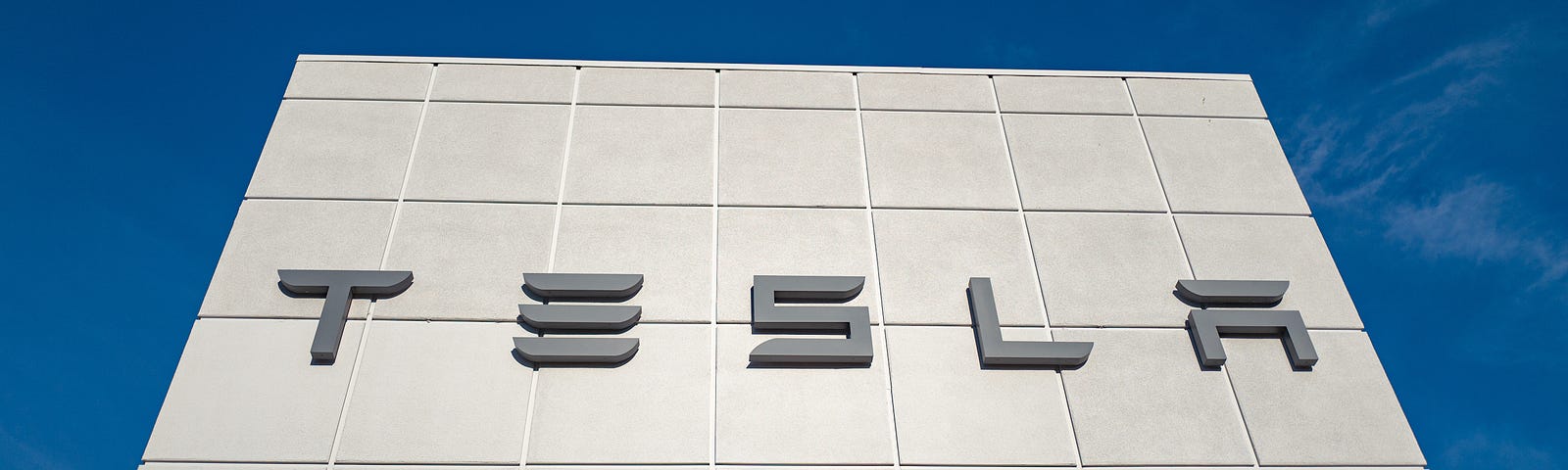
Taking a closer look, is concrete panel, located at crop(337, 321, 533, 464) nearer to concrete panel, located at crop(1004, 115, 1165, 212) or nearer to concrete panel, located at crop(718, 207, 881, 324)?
concrete panel, located at crop(718, 207, 881, 324)

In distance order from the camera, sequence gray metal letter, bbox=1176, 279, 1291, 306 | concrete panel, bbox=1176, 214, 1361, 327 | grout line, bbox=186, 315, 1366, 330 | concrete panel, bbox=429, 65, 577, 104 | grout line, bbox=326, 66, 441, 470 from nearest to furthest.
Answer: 1. grout line, bbox=326, 66, 441, 470
2. grout line, bbox=186, 315, 1366, 330
3. gray metal letter, bbox=1176, 279, 1291, 306
4. concrete panel, bbox=1176, 214, 1361, 327
5. concrete panel, bbox=429, 65, 577, 104

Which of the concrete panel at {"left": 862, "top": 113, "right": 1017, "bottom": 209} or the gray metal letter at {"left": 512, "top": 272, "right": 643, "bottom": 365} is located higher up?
the concrete panel at {"left": 862, "top": 113, "right": 1017, "bottom": 209}

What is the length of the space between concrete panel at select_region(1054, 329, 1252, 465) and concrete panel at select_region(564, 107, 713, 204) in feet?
10.7

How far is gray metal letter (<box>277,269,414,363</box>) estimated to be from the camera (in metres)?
7.94

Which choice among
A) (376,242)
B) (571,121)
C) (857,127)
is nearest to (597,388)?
(376,242)

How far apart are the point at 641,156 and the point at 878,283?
94.6 inches

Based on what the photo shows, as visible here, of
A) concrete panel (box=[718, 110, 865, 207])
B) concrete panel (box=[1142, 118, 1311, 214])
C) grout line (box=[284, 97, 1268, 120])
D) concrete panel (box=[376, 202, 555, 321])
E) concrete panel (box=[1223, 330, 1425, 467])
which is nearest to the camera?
concrete panel (box=[1223, 330, 1425, 467])

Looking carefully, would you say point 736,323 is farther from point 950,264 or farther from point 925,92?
point 925,92

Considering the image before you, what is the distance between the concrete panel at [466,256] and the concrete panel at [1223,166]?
5.36 m

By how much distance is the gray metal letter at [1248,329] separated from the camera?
809 centimetres

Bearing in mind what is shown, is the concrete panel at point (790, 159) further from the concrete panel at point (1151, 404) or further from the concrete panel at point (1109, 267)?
the concrete panel at point (1151, 404)

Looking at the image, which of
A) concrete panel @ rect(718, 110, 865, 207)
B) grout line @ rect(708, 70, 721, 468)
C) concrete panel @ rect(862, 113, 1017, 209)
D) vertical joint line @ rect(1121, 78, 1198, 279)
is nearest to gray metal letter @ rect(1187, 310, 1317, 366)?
vertical joint line @ rect(1121, 78, 1198, 279)

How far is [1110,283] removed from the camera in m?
8.61

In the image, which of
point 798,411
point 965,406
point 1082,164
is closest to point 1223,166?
point 1082,164
